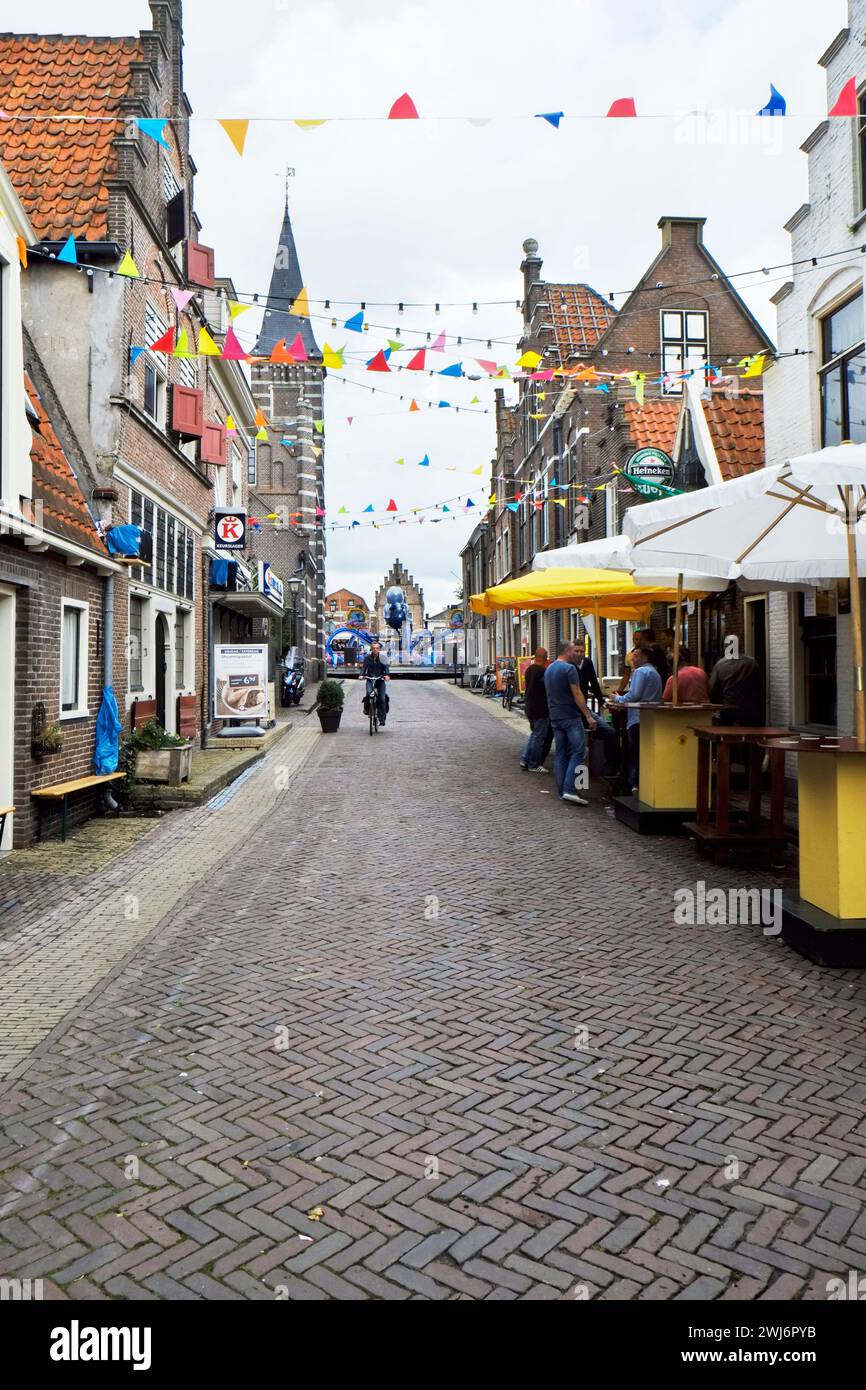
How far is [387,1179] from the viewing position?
10.3 ft

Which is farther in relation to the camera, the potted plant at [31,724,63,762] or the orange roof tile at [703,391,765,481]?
the orange roof tile at [703,391,765,481]

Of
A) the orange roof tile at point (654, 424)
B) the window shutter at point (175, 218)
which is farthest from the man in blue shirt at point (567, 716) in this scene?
the window shutter at point (175, 218)

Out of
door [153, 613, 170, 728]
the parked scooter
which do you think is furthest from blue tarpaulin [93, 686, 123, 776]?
the parked scooter

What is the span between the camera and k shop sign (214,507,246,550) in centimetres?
1877

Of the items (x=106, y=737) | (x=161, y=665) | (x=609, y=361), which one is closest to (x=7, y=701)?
(x=106, y=737)

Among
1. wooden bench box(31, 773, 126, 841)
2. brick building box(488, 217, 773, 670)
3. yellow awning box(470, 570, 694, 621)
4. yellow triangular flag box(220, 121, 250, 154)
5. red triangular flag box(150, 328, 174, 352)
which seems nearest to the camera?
yellow triangular flag box(220, 121, 250, 154)

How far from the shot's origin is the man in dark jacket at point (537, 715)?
13562 mm

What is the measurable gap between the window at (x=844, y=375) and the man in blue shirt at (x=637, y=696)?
11.3 ft

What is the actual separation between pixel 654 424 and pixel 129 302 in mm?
10334

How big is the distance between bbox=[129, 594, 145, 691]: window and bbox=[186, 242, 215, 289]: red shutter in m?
5.51

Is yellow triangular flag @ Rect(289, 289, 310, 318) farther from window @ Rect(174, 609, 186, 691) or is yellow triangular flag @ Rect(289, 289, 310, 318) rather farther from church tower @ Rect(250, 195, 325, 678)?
church tower @ Rect(250, 195, 325, 678)

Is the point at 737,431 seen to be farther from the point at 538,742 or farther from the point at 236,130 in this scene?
the point at 236,130

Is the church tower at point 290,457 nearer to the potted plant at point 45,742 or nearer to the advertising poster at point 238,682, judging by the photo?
the advertising poster at point 238,682
